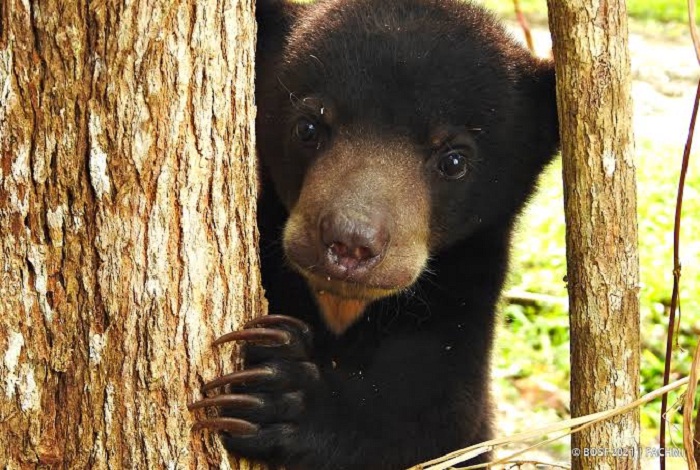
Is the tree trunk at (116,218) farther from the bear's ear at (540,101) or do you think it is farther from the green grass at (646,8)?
the green grass at (646,8)

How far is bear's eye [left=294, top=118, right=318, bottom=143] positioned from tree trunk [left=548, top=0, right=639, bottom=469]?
3.23 ft

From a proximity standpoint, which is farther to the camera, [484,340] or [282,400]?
[484,340]

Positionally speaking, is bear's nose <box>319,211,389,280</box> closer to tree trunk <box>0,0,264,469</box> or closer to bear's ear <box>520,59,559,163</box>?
tree trunk <box>0,0,264,469</box>

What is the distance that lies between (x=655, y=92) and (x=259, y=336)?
7.05 metres

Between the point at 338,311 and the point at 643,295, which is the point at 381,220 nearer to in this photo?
the point at 338,311

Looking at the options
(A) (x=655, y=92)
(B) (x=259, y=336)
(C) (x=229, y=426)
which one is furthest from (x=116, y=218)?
(A) (x=655, y=92)

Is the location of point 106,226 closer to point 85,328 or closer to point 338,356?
point 85,328

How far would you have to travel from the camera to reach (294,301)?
4.29 metres

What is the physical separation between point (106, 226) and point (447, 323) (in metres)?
1.80

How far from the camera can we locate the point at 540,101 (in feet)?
13.3

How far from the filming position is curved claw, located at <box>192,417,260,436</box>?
2971 millimetres

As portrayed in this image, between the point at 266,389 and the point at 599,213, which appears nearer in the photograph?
the point at 599,213

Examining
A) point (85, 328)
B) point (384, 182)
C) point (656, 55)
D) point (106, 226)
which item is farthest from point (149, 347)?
point (656, 55)

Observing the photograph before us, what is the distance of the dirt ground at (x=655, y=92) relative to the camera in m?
5.95
